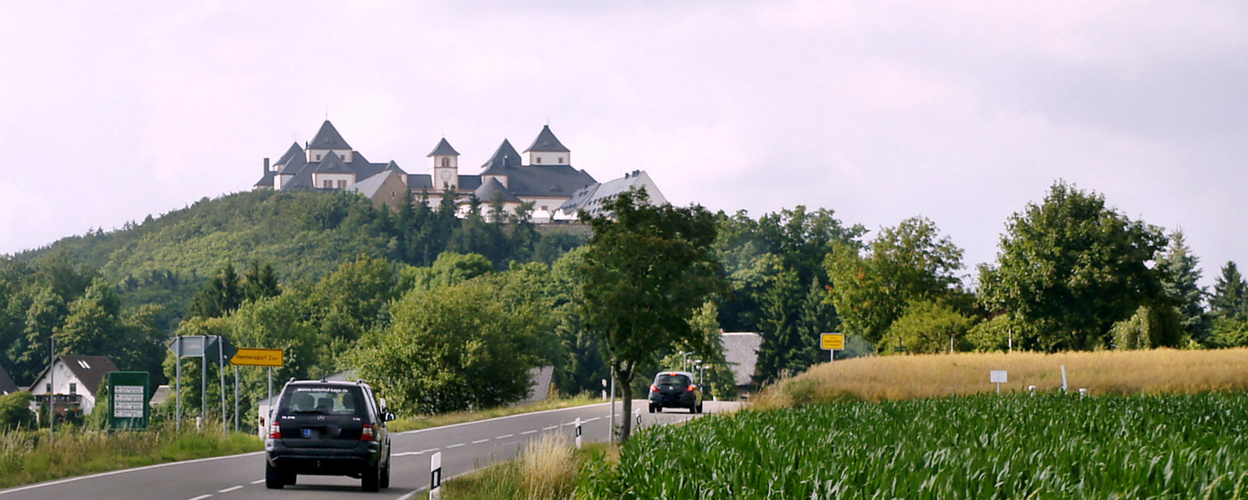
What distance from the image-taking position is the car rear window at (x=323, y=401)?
57.7 ft

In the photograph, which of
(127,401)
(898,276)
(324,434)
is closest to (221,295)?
(898,276)

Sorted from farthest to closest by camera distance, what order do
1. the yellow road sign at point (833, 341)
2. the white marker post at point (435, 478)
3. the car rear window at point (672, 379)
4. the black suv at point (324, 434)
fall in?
1. the yellow road sign at point (833, 341)
2. the car rear window at point (672, 379)
3. the black suv at point (324, 434)
4. the white marker post at point (435, 478)

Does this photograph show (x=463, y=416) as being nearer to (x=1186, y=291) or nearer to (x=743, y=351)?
(x=1186, y=291)

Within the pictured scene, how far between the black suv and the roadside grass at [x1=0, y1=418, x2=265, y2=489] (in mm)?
3893

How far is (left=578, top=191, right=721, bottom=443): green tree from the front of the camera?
30281 millimetres

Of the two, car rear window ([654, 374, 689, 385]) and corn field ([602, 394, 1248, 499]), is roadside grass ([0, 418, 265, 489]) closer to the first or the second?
corn field ([602, 394, 1248, 499])

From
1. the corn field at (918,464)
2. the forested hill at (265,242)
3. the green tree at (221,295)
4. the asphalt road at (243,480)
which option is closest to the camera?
the corn field at (918,464)

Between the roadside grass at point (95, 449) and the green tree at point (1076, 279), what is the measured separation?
42.2 m

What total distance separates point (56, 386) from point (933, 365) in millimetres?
105138

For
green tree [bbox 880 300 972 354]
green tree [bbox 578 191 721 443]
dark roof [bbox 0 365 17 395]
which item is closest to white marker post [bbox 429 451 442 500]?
green tree [bbox 578 191 721 443]

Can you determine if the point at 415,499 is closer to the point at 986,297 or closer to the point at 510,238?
the point at 986,297

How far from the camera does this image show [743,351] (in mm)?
118062

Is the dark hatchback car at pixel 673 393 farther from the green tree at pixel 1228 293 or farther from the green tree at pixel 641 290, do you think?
the green tree at pixel 1228 293

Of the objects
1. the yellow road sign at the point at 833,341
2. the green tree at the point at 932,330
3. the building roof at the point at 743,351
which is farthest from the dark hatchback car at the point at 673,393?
the building roof at the point at 743,351
